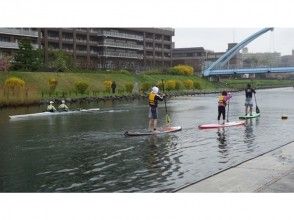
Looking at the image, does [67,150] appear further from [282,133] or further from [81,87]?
[81,87]

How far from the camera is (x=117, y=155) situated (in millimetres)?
18438

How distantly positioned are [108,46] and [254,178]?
112864 mm

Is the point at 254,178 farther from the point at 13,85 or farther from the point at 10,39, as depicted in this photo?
the point at 10,39

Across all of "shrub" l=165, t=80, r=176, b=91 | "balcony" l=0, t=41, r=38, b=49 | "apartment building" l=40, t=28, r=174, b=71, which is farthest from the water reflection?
"apartment building" l=40, t=28, r=174, b=71

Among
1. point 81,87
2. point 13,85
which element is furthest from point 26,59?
point 13,85

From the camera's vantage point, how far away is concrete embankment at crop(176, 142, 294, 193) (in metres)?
12.2

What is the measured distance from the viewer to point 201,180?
523 inches

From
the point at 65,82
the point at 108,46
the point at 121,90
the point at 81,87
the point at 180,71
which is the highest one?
the point at 108,46

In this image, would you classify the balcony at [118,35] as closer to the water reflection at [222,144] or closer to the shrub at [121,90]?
the shrub at [121,90]

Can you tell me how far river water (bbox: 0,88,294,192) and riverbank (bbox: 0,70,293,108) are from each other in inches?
1043

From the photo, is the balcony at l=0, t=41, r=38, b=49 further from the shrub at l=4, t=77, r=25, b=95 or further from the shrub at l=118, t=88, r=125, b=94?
the shrub at l=4, t=77, r=25, b=95
